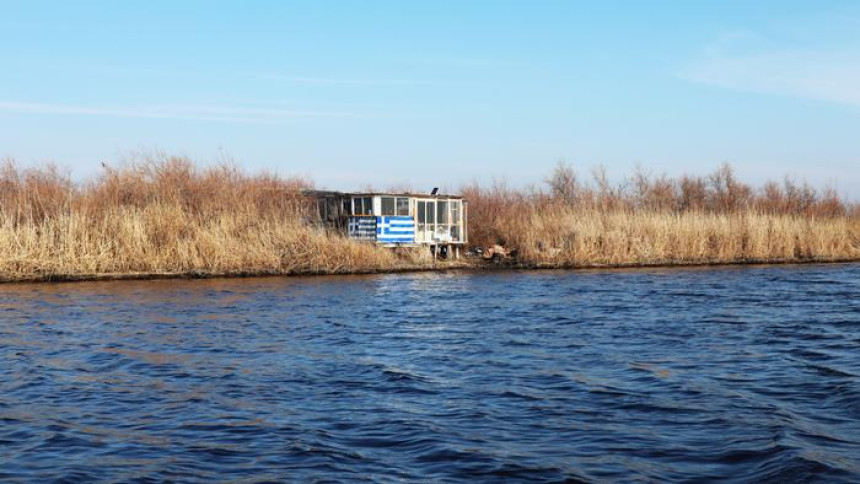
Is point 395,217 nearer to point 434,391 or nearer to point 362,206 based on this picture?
point 362,206

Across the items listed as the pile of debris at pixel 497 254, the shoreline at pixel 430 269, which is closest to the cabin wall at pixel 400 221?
the pile of debris at pixel 497 254

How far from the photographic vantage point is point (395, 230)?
39406mm

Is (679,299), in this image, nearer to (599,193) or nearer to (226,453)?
(226,453)

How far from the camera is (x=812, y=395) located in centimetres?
1150

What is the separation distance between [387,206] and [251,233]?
6.77 m

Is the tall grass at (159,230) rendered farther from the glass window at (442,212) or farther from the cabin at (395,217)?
the glass window at (442,212)

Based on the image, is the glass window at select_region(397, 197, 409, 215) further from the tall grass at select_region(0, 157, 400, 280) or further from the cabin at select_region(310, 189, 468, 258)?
the tall grass at select_region(0, 157, 400, 280)

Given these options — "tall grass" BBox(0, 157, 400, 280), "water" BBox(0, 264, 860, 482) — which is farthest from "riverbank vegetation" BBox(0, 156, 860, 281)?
"water" BBox(0, 264, 860, 482)

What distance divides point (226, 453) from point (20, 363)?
7057mm

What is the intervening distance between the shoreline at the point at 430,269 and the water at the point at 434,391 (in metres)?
8.39

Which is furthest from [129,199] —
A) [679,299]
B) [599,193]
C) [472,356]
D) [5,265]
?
[599,193]

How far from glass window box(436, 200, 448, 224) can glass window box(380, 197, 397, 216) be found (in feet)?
9.13

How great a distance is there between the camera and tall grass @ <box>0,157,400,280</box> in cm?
3195

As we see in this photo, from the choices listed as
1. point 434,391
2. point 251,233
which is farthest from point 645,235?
point 434,391
